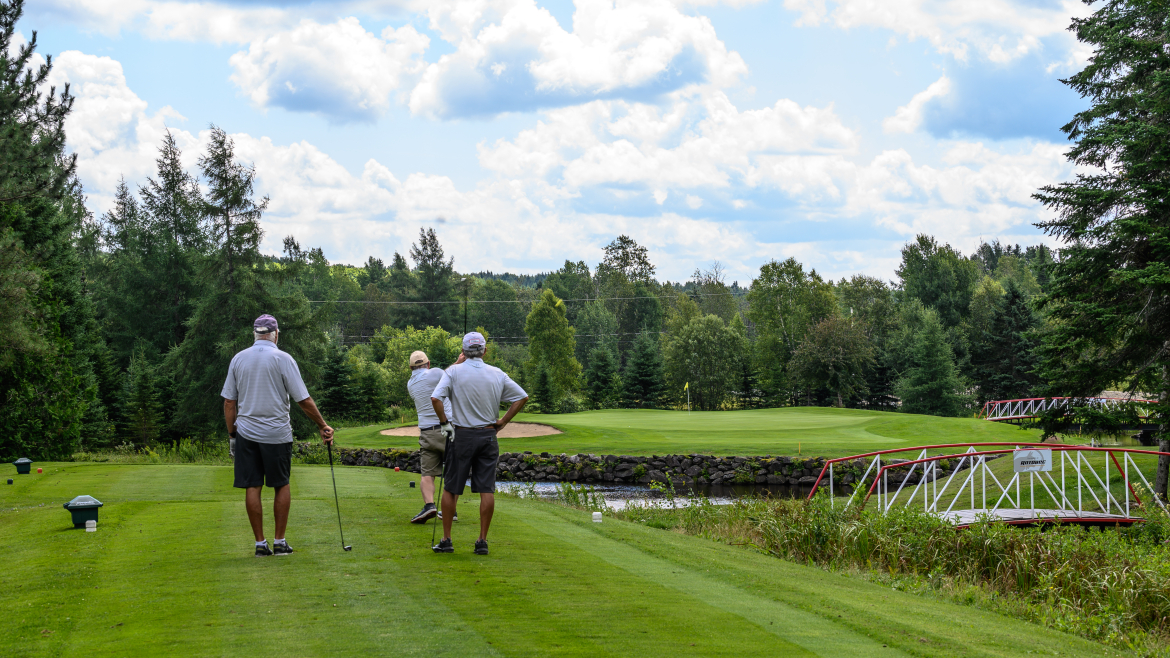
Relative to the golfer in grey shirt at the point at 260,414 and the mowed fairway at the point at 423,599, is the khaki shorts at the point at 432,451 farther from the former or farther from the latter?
the golfer in grey shirt at the point at 260,414

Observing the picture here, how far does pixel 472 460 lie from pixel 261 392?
6.29ft

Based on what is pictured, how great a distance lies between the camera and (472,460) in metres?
7.67

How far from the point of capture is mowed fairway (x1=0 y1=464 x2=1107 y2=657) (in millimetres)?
5133

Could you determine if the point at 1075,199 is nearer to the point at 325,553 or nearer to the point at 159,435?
the point at 325,553

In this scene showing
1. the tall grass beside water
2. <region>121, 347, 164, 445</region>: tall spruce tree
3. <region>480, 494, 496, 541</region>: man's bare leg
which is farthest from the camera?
<region>121, 347, 164, 445</region>: tall spruce tree

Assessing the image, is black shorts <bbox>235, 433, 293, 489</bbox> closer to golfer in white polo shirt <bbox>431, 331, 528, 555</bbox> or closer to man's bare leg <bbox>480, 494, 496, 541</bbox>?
golfer in white polo shirt <bbox>431, 331, 528, 555</bbox>

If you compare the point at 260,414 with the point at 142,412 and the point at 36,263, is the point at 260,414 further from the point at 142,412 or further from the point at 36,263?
the point at 142,412

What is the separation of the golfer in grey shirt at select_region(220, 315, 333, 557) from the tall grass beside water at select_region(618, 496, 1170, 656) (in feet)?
22.4

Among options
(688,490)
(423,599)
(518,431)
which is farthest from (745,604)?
(518,431)

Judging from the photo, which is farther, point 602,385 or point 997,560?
point 602,385

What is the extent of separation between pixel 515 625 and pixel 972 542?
797cm

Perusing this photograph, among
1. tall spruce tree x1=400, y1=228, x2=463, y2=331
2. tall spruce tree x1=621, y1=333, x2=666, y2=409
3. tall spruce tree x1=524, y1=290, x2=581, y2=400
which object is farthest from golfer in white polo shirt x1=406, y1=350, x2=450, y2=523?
tall spruce tree x1=400, y1=228, x2=463, y2=331

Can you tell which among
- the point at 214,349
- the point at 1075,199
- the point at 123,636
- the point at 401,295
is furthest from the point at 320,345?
the point at 401,295

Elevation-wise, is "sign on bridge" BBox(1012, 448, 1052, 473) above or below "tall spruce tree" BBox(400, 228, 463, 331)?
below
